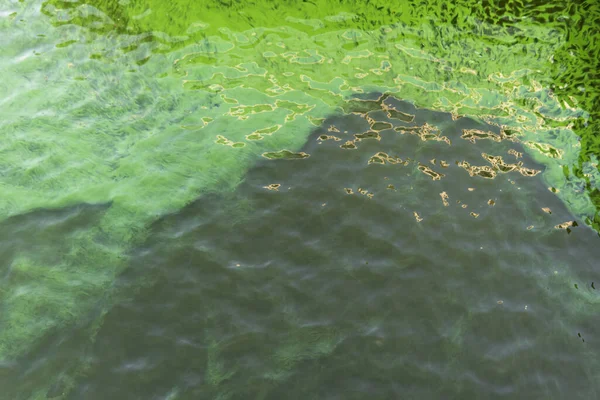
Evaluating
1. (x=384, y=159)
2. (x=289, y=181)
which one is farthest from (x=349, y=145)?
(x=289, y=181)

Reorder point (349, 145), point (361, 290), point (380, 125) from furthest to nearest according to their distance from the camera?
point (380, 125) → point (349, 145) → point (361, 290)

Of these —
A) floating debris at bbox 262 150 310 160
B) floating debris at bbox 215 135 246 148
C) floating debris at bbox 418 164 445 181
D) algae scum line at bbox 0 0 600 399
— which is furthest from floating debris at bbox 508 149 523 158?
floating debris at bbox 215 135 246 148

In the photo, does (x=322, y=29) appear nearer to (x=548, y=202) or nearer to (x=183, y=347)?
(x=548, y=202)

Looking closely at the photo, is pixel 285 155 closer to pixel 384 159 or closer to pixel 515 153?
pixel 384 159

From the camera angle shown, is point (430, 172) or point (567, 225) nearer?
point (567, 225)

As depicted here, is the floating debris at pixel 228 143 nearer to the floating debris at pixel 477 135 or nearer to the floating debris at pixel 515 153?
the floating debris at pixel 477 135
